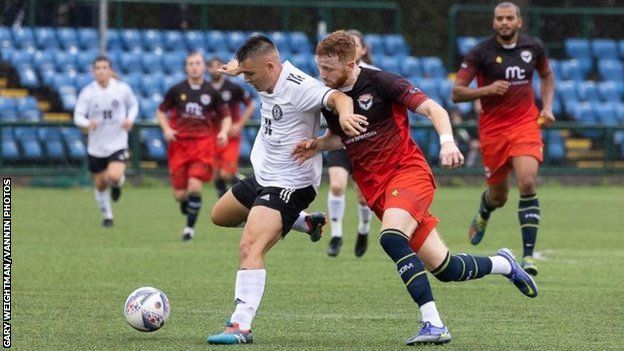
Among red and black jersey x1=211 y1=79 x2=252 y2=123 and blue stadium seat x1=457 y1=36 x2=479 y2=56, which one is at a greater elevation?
red and black jersey x1=211 y1=79 x2=252 y2=123

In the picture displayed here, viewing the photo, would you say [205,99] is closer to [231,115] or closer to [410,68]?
[231,115]

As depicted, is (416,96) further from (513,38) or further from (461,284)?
(513,38)

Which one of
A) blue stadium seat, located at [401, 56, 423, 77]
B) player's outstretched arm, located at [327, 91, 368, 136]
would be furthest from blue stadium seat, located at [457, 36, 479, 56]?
player's outstretched arm, located at [327, 91, 368, 136]

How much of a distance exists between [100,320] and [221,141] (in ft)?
23.6

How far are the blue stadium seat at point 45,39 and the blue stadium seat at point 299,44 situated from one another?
5.25 metres

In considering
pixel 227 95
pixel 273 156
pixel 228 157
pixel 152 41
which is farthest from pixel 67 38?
pixel 273 156

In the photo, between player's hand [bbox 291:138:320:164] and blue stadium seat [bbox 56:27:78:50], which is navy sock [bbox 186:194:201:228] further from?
blue stadium seat [bbox 56:27:78:50]

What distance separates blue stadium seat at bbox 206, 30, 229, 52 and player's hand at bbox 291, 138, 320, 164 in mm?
21965

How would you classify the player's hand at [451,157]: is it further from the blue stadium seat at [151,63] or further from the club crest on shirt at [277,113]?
the blue stadium seat at [151,63]

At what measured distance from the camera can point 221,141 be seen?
16.2 m

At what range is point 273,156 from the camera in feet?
28.9

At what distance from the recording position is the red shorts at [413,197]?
834 centimetres

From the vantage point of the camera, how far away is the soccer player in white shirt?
8336 millimetres

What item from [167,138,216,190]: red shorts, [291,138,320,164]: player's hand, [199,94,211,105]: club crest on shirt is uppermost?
[291,138,320,164]: player's hand
